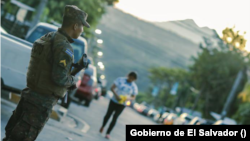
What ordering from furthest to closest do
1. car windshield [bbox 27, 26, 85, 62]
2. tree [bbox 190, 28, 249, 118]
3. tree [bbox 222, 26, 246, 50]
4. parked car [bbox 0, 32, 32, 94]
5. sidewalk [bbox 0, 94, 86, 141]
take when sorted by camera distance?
tree [bbox 190, 28, 249, 118]
tree [bbox 222, 26, 246, 50]
car windshield [bbox 27, 26, 85, 62]
parked car [bbox 0, 32, 32, 94]
sidewalk [bbox 0, 94, 86, 141]

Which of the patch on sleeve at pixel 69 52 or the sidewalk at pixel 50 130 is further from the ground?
the patch on sleeve at pixel 69 52

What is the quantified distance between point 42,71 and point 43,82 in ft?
0.31

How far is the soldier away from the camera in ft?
13.6

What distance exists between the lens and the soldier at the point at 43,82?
4.15m

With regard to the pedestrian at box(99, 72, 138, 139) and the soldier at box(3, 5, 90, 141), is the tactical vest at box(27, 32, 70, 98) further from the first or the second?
the pedestrian at box(99, 72, 138, 139)

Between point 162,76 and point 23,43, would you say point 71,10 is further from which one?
point 162,76

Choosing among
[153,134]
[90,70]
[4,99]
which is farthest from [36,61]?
[90,70]

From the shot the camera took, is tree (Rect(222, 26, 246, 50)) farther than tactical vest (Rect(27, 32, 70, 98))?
Yes

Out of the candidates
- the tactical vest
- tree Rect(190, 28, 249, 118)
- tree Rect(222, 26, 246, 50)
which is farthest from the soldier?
tree Rect(190, 28, 249, 118)

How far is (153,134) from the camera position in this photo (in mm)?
7426

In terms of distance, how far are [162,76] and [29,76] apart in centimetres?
10052

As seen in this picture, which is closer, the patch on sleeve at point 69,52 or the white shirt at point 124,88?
the patch on sleeve at point 69,52

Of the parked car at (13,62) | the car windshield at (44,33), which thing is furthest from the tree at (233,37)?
the parked car at (13,62)

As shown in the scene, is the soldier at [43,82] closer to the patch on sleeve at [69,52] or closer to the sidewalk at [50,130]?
the patch on sleeve at [69,52]
